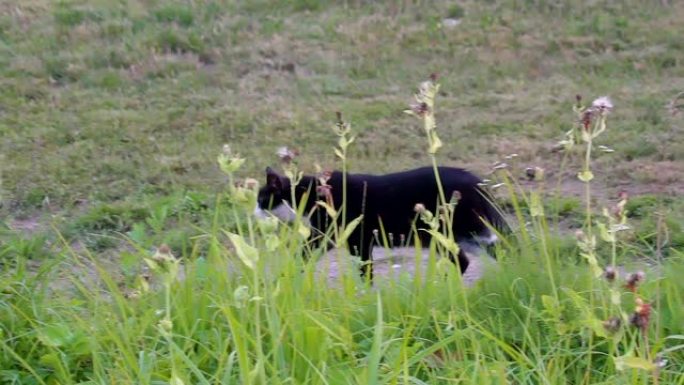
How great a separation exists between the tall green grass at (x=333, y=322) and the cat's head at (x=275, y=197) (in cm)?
147

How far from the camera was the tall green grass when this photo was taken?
3.14m

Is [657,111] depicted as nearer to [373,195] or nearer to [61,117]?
[373,195]

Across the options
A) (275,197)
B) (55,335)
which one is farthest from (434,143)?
(275,197)

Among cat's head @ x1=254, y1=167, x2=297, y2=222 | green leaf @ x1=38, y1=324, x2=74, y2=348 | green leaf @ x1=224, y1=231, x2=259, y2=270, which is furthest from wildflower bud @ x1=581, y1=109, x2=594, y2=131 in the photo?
cat's head @ x1=254, y1=167, x2=297, y2=222

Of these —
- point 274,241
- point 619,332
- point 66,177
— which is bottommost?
point 66,177

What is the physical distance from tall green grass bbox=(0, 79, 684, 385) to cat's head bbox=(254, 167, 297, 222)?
1.47m

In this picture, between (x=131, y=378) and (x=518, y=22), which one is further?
(x=518, y=22)

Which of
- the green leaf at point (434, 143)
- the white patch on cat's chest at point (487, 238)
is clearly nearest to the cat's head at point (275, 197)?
the white patch on cat's chest at point (487, 238)

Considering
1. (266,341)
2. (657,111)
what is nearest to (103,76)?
(657,111)

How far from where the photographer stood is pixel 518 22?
10.7m

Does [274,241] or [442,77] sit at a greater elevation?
[274,241]

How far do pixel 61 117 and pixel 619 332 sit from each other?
7.04 meters

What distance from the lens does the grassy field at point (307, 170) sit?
334 cm

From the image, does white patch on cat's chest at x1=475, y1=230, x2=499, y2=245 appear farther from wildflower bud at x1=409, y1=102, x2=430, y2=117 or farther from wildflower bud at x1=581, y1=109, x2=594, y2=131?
wildflower bud at x1=581, y1=109, x2=594, y2=131
